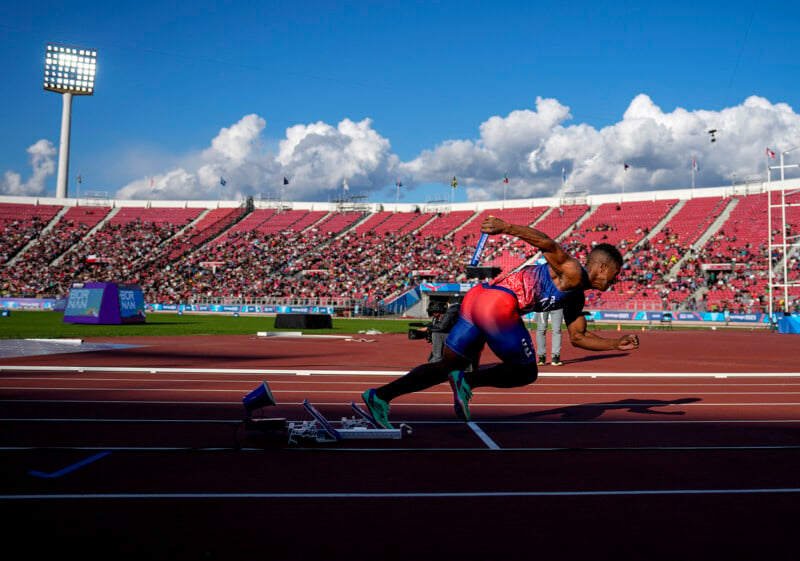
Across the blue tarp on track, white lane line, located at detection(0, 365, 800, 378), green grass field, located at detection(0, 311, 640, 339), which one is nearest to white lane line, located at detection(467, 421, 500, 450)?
white lane line, located at detection(0, 365, 800, 378)

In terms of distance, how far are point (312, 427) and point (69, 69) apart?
259ft

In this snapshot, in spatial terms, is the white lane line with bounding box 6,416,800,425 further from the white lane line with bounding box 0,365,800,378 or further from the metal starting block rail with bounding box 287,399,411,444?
the white lane line with bounding box 0,365,800,378

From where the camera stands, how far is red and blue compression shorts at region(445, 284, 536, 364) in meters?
5.30

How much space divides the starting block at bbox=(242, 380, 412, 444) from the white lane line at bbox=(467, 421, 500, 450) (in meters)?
0.63

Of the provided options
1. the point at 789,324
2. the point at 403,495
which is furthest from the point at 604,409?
the point at 789,324

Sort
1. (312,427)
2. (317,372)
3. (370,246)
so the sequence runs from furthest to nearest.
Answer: (370,246) → (317,372) → (312,427)

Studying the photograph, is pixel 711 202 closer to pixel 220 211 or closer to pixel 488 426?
pixel 220 211

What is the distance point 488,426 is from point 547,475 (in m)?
1.96

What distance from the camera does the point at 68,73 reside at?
237 ft

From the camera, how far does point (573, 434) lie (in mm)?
6012

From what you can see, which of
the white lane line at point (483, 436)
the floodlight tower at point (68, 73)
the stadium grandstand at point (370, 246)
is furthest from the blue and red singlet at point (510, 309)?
the floodlight tower at point (68, 73)

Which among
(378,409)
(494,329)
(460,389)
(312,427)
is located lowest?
(312,427)

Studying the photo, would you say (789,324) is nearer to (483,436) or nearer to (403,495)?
(483,436)

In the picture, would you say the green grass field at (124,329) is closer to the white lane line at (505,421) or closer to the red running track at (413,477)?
the red running track at (413,477)
